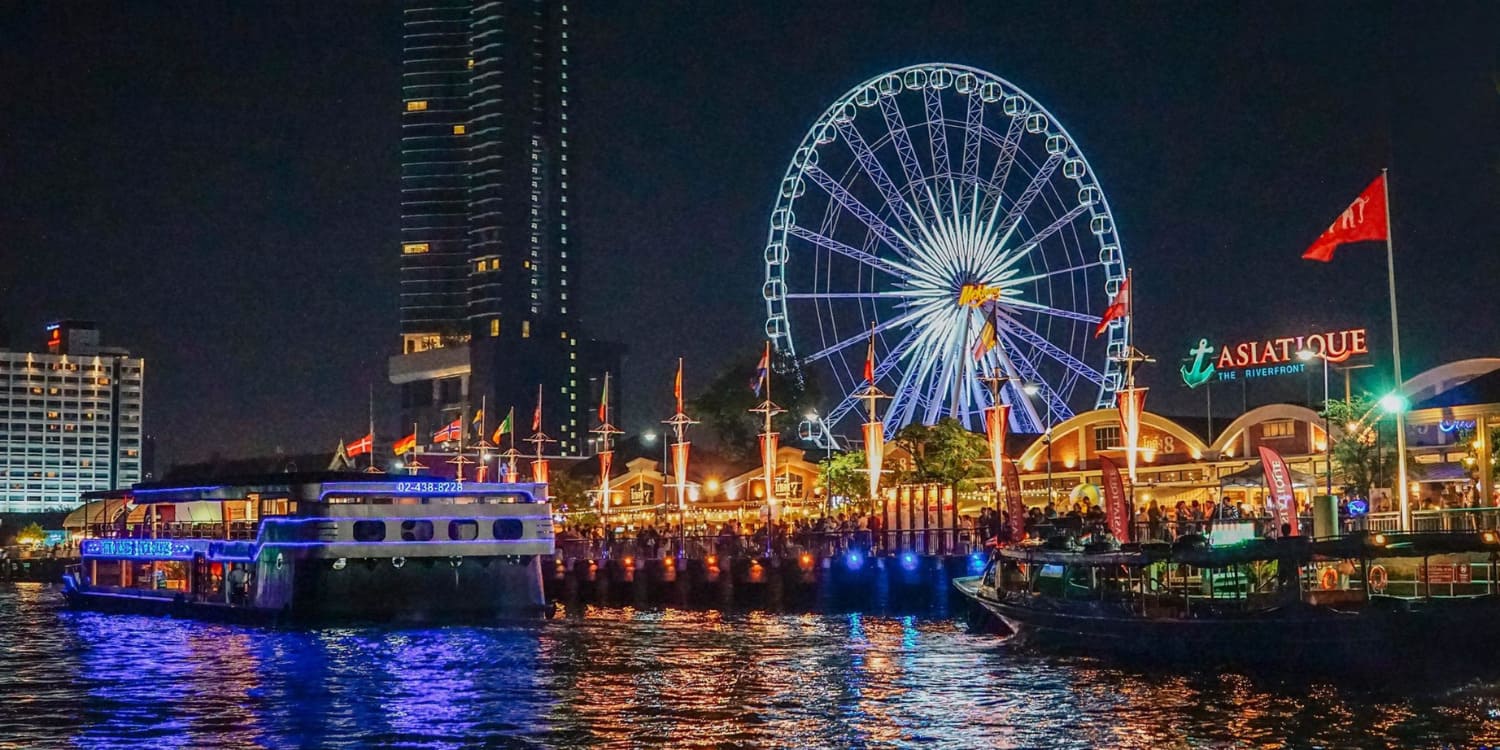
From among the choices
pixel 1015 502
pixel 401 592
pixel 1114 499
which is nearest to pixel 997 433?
pixel 1015 502

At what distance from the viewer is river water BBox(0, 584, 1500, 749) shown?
30.0 meters

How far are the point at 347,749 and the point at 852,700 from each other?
10480 mm

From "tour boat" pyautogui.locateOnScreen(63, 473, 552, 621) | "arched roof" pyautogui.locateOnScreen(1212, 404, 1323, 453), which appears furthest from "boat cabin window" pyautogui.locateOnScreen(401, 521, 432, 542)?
"arched roof" pyautogui.locateOnScreen(1212, 404, 1323, 453)

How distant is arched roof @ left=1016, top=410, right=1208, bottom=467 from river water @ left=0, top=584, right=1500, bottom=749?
38.7 meters

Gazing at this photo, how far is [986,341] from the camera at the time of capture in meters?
69.1

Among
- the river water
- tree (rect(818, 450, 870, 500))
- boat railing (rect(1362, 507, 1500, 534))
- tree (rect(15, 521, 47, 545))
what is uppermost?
tree (rect(818, 450, 870, 500))

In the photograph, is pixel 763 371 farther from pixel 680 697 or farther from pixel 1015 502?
pixel 680 697

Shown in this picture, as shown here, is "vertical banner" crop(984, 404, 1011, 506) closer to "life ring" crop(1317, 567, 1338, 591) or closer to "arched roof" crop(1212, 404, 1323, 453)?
"arched roof" crop(1212, 404, 1323, 453)

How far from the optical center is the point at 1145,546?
Answer: 40188 millimetres

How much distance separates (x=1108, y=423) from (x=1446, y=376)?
54.8ft

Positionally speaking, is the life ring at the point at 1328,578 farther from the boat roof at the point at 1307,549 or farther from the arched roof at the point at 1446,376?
the arched roof at the point at 1446,376

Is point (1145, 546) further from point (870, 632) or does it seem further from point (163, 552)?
point (163, 552)

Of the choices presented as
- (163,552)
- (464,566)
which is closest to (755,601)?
(464,566)

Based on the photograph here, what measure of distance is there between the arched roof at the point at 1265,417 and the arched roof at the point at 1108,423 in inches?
71.7
